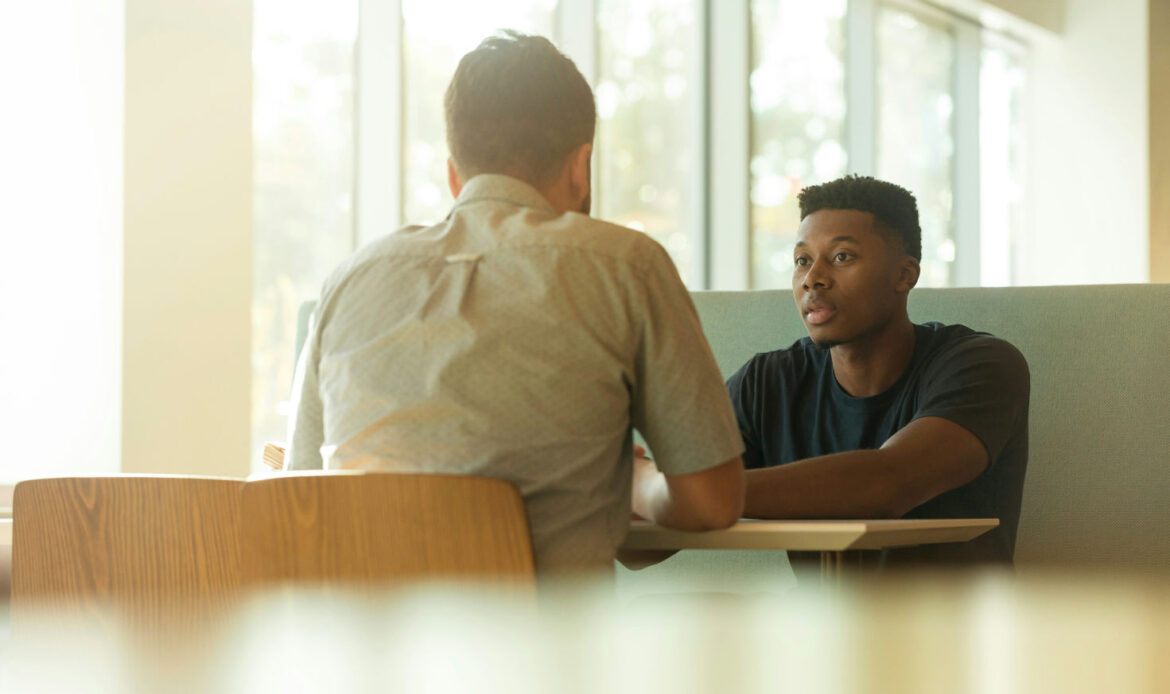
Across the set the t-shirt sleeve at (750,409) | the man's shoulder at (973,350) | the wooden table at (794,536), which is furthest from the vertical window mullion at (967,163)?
the wooden table at (794,536)

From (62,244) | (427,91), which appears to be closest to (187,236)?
(62,244)

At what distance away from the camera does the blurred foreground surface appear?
169 mm

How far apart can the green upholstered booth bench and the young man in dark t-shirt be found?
0.94 feet

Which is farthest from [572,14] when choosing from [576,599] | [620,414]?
[576,599]

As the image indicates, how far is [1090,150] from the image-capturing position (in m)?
6.55

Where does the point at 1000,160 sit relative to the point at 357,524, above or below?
above

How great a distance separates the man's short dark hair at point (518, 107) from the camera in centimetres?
113

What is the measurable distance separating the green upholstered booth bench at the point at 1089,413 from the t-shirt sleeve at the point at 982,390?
450 mm

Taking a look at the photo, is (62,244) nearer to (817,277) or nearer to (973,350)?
(817,277)

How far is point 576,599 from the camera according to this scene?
21 centimetres

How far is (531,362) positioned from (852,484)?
0.55 metres

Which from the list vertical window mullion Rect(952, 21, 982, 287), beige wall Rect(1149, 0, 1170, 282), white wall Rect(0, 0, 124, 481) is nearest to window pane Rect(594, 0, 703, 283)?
vertical window mullion Rect(952, 21, 982, 287)

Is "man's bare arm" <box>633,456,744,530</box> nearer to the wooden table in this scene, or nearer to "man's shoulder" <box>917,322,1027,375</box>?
the wooden table

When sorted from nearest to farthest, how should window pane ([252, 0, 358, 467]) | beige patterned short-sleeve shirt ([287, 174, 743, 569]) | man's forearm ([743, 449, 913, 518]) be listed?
1. beige patterned short-sleeve shirt ([287, 174, 743, 569])
2. man's forearm ([743, 449, 913, 518])
3. window pane ([252, 0, 358, 467])
